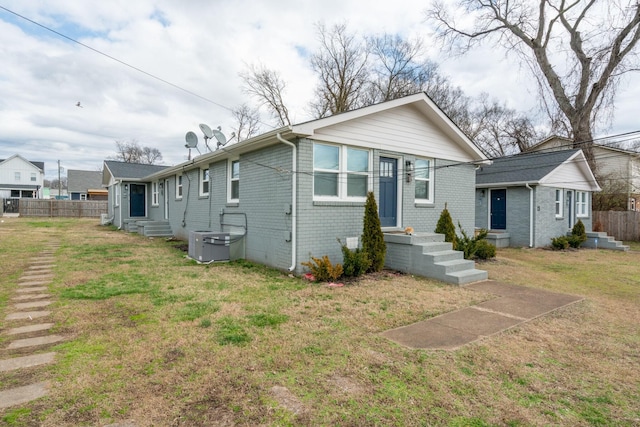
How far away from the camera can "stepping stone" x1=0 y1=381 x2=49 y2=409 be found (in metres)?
2.52

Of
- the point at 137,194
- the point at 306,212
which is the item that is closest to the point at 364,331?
the point at 306,212

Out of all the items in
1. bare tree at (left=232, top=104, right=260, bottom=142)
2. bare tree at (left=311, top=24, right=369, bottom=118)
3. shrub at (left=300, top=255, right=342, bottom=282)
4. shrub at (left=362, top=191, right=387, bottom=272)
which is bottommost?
shrub at (left=300, top=255, right=342, bottom=282)

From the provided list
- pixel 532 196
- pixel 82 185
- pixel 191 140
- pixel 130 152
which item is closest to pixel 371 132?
pixel 191 140

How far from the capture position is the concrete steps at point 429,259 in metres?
7.11

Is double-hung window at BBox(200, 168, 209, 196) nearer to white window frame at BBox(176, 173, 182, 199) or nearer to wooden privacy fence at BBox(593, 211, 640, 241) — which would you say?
white window frame at BBox(176, 173, 182, 199)

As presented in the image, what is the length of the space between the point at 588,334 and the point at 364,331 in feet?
9.00

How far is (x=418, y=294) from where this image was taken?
600cm

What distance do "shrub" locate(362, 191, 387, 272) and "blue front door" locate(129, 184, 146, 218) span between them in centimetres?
1643

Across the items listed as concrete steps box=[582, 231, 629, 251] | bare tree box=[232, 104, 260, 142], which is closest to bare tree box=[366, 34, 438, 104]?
bare tree box=[232, 104, 260, 142]

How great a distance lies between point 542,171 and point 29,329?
54.0 feet

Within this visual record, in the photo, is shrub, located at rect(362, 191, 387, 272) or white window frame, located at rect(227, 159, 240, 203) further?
white window frame, located at rect(227, 159, 240, 203)

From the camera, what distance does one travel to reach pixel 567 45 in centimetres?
1819

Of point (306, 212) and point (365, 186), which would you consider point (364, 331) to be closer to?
point (306, 212)

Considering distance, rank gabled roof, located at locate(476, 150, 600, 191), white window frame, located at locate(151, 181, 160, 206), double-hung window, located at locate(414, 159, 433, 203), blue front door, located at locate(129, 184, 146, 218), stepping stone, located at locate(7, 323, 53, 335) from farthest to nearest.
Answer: blue front door, located at locate(129, 184, 146, 218) → white window frame, located at locate(151, 181, 160, 206) → gabled roof, located at locate(476, 150, 600, 191) → double-hung window, located at locate(414, 159, 433, 203) → stepping stone, located at locate(7, 323, 53, 335)
